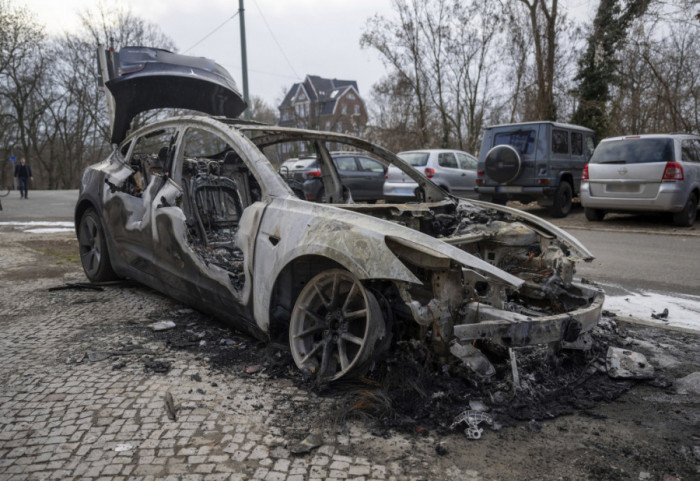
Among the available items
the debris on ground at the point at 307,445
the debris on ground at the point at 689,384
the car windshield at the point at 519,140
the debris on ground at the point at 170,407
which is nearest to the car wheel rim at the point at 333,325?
the debris on ground at the point at 307,445

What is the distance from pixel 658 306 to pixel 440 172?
30.0 ft

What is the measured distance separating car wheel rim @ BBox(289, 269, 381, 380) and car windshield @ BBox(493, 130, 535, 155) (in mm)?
10196

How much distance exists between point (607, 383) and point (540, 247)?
104cm

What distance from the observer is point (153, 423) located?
2.58 metres

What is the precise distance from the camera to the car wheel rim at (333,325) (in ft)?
8.89

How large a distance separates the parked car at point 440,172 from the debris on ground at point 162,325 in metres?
9.05

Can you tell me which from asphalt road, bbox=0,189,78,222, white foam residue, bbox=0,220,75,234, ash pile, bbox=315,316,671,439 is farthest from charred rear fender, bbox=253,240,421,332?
asphalt road, bbox=0,189,78,222

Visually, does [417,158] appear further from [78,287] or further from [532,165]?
[78,287]

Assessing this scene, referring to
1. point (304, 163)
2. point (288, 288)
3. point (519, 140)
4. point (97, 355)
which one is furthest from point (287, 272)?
point (304, 163)

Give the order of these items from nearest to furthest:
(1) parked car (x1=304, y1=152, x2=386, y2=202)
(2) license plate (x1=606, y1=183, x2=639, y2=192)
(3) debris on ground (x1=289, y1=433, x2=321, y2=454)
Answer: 1. (3) debris on ground (x1=289, y1=433, x2=321, y2=454)
2. (2) license plate (x1=606, y1=183, x2=639, y2=192)
3. (1) parked car (x1=304, y1=152, x2=386, y2=202)

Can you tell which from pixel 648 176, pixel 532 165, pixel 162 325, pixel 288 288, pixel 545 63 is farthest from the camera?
pixel 545 63

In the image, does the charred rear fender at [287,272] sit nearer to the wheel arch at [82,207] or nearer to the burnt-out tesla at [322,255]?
the burnt-out tesla at [322,255]

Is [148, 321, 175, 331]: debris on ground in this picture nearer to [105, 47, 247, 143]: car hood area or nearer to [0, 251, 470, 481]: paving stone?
[0, 251, 470, 481]: paving stone

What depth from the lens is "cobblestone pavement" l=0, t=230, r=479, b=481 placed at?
2.20 metres
